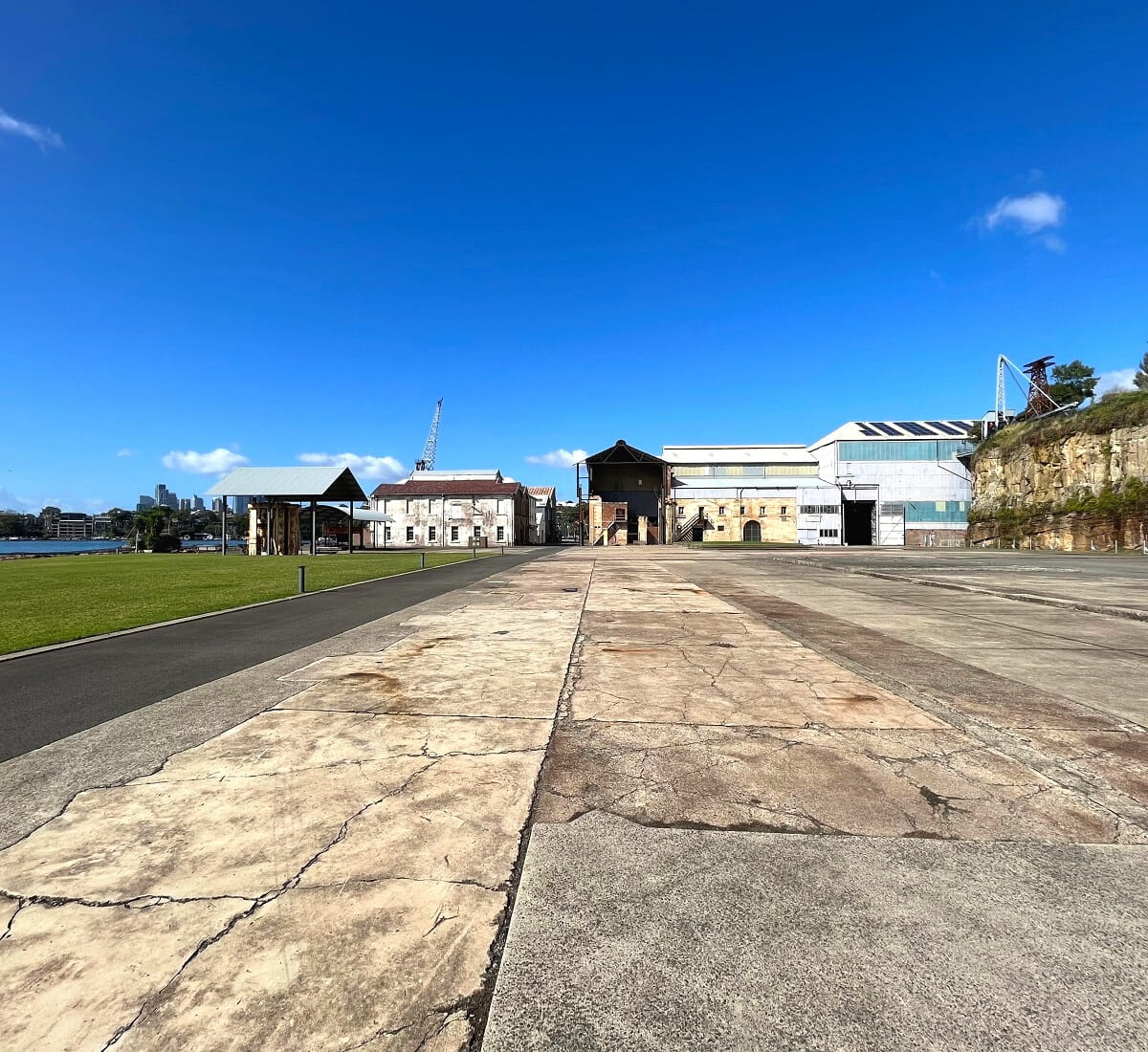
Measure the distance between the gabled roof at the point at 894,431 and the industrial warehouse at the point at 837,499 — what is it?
0.12m

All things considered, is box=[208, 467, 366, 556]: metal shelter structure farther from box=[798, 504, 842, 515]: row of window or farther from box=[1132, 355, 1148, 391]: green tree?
box=[1132, 355, 1148, 391]: green tree

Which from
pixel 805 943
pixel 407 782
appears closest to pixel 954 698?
pixel 805 943

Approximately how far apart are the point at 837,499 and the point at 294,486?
57856 millimetres

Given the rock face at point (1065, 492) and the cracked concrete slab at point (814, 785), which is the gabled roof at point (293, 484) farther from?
the rock face at point (1065, 492)

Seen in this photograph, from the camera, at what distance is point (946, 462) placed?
69.6 meters

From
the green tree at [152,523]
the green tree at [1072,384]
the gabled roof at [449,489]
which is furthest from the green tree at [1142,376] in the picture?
the green tree at [152,523]

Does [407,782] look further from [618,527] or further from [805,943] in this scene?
[618,527]

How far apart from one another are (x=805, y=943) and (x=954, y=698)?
475cm

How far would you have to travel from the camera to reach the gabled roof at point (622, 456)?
70312 millimetres

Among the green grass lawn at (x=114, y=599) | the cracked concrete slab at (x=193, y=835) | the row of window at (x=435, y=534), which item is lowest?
the cracked concrete slab at (x=193, y=835)

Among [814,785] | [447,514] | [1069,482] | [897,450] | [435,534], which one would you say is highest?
[897,450]

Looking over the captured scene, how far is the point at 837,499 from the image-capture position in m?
67.8

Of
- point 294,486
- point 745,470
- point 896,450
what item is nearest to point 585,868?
point 294,486

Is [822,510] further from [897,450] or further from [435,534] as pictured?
[435,534]
